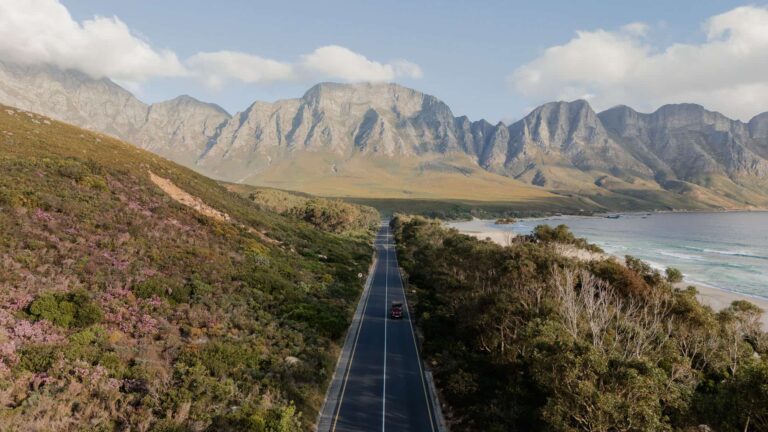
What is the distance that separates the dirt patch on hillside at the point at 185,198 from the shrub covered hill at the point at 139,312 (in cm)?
406

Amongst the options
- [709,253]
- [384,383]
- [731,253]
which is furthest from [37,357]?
[731,253]

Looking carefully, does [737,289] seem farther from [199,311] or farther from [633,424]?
[199,311]

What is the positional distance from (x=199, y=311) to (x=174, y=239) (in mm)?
14967

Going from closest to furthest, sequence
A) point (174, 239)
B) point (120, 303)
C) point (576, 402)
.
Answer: point (576, 402) → point (120, 303) → point (174, 239)

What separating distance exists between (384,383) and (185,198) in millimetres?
46937

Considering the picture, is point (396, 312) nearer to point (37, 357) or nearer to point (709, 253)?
point (37, 357)

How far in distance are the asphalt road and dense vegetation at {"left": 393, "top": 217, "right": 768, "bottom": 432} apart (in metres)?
2.06

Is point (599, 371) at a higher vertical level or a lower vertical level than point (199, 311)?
higher

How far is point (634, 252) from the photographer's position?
121m

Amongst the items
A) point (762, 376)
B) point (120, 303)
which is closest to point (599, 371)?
point (762, 376)

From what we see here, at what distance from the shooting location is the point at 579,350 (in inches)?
776

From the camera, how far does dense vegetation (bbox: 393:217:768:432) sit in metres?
17.6

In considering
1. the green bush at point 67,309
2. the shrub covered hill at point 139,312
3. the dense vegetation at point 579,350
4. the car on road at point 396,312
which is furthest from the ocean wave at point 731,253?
the green bush at point 67,309

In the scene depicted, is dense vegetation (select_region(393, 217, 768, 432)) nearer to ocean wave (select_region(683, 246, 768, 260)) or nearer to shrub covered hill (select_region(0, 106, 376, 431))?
shrub covered hill (select_region(0, 106, 376, 431))
